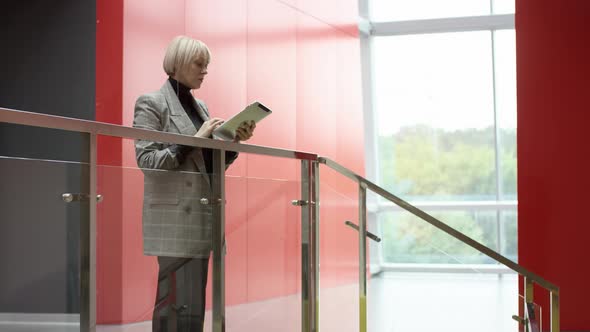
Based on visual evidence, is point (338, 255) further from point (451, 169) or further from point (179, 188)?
point (451, 169)

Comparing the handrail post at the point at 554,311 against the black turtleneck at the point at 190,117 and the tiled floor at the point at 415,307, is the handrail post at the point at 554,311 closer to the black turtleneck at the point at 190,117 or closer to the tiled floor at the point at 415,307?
the tiled floor at the point at 415,307

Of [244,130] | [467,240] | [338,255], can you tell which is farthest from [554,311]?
[244,130]

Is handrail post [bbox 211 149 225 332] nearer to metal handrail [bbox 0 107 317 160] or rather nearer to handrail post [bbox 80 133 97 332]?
metal handrail [bbox 0 107 317 160]

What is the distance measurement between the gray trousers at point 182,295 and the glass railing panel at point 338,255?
112cm

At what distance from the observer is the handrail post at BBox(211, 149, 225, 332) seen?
2.82 m

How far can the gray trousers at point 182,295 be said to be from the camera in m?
2.55

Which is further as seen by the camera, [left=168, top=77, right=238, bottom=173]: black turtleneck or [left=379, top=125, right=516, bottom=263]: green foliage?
[left=379, top=125, right=516, bottom=263]: green foliage

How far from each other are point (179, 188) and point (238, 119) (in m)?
0.42

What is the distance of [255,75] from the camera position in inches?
260

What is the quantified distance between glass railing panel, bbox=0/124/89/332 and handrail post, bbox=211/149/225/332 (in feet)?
2.35

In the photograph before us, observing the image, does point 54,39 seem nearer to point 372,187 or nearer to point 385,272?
point 372,187

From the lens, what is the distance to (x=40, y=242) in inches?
80.2

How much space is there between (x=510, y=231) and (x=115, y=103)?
644 cm

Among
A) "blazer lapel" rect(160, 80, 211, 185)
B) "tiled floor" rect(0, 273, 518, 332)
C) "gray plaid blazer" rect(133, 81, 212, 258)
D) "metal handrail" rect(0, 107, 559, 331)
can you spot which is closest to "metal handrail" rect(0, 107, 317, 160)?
"metal handrail" rect(0, 107, 559, 331)
